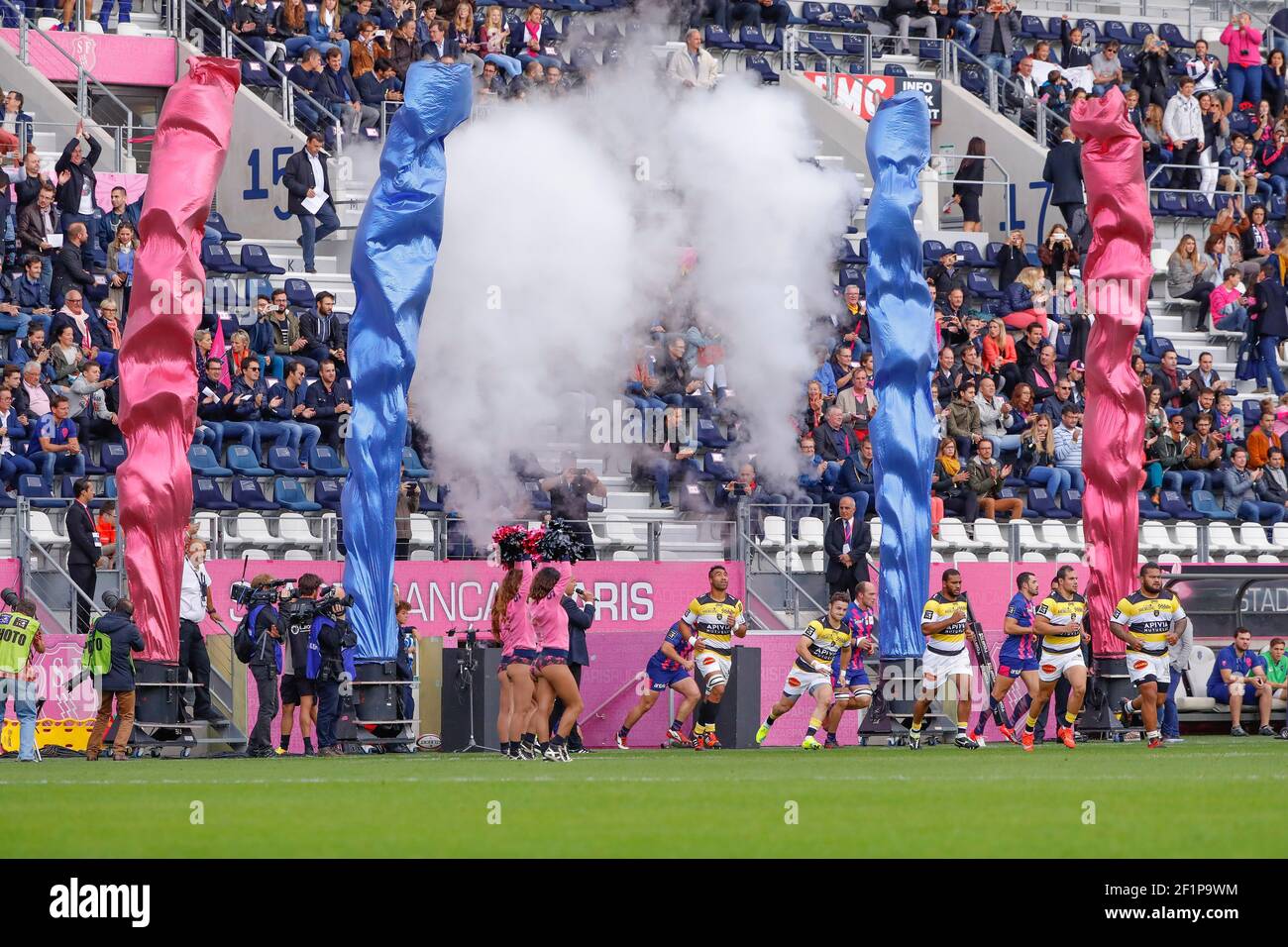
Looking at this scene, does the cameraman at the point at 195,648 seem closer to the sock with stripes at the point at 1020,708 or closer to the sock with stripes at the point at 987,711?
the sock with stripes at the point at 987,711

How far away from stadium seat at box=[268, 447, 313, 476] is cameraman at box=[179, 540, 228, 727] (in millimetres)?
3463

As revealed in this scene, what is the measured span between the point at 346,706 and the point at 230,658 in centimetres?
119

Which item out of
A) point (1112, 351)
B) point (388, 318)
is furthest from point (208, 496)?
point (1112, 351)

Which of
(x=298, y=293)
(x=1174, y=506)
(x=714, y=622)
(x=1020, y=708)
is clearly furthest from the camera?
(x=1174, y=506)

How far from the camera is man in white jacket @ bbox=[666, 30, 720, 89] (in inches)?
1227

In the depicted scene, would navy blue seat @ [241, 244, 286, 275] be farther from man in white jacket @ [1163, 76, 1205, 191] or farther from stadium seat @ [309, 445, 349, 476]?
man in white jacket @ [1163, 76, 1205, 191]

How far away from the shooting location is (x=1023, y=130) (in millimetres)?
34906

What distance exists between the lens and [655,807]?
1338 centimetres

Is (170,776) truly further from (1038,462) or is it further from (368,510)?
(1038,462)

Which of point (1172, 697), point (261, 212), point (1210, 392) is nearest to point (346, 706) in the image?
point (1172, 697)

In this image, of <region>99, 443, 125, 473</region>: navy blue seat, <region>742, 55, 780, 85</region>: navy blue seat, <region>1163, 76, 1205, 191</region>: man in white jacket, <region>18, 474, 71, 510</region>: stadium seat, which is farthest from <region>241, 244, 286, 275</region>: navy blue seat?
<region>1163, 76, 1205, 191</region>: man in white jacket

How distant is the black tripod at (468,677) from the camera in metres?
21.9

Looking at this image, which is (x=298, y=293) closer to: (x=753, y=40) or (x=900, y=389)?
(x=900, y=389)
